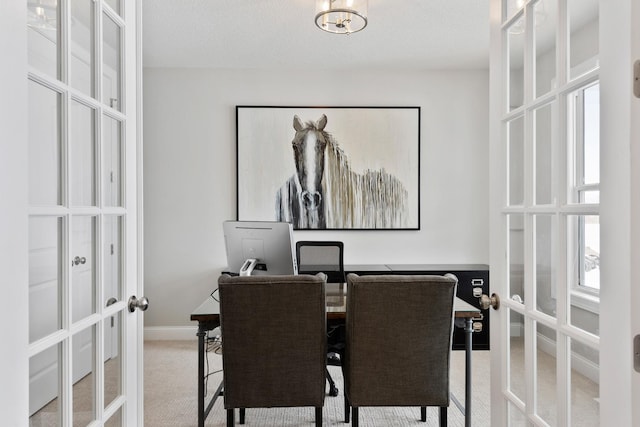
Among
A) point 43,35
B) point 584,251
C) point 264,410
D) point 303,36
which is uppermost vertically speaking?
point 303,36

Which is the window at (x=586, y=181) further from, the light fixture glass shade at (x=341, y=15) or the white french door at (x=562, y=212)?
the light fixture glass shade at (x=341, y=15)

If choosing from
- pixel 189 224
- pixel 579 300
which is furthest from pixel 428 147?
pixel 579 300

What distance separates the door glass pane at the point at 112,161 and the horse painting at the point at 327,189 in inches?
102

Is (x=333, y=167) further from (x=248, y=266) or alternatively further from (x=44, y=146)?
(x=44, y=146)

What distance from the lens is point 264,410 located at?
2.49 metres

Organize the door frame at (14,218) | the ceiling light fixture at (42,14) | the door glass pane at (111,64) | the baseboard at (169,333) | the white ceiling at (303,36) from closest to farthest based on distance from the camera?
the door frame at (14,218) < the ceiling light fixture at (42,14) < the door glass pane at (111,64) < the white ceiling at (303,36) < the baseboard at (169,333)

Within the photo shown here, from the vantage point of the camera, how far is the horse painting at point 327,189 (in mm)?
3855

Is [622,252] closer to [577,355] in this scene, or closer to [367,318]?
[577,355]

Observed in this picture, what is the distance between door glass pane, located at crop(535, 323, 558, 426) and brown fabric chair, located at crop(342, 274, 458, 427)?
24.6 inches

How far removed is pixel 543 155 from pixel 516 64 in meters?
0.34

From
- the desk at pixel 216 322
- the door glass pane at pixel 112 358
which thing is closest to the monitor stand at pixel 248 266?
the desk at pixel 216 322

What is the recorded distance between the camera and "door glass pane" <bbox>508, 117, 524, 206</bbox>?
1.24 meters

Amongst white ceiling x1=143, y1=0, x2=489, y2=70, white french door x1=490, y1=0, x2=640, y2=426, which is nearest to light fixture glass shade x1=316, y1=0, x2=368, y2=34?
white ceiling x1=143, y1=0, x2=489, y2=70

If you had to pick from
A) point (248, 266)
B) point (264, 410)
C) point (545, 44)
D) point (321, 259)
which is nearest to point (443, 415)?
point (264, 410)
